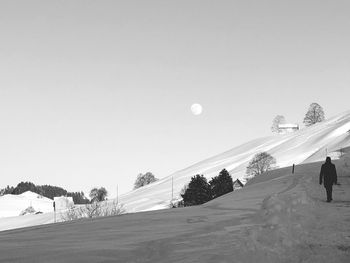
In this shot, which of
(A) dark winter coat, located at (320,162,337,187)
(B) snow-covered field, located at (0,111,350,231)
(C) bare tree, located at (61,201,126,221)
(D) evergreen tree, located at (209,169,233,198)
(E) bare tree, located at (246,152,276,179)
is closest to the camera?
(A) dark winter coat, located at (320,162,337,187)

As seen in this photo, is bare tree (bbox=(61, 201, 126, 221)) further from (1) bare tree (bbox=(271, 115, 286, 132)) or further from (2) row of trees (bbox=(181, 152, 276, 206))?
(1) bare tree (bbox=(271, 115, 286, 132))

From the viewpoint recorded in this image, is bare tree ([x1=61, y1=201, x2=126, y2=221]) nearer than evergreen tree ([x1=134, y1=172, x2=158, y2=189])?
Yes

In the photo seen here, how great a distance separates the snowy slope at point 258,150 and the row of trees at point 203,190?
33196 mm

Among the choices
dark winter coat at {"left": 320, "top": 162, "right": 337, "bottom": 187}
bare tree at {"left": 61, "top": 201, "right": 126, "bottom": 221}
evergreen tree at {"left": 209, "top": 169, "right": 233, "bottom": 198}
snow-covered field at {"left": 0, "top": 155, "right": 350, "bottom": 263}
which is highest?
evergreen tree at {"left": 209, "top": 169, "right": 233, "bottom": 198}

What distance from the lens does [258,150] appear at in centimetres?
14525

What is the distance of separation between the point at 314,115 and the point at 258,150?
3100 cm

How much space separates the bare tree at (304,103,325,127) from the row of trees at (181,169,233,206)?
10109cm

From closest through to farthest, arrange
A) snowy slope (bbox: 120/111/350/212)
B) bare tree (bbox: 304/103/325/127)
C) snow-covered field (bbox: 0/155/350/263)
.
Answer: snow-covered field (bbox: 0/155/350/263) → snowy slope (bbox: 120/111/350/212) → bare tree (bbox: 304/103/325/127)

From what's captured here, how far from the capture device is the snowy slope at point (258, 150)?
111 m

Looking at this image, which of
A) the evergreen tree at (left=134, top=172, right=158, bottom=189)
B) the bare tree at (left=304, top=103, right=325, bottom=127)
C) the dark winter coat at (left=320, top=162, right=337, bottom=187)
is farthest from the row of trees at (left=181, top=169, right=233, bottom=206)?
the bare tree at (left=304, top=103, right=325, bottom=127)

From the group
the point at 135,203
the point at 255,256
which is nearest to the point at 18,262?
the point at 255,256

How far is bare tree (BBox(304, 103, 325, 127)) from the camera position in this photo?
161 meters

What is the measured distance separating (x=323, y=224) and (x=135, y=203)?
102m

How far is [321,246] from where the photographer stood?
30.1 feet
